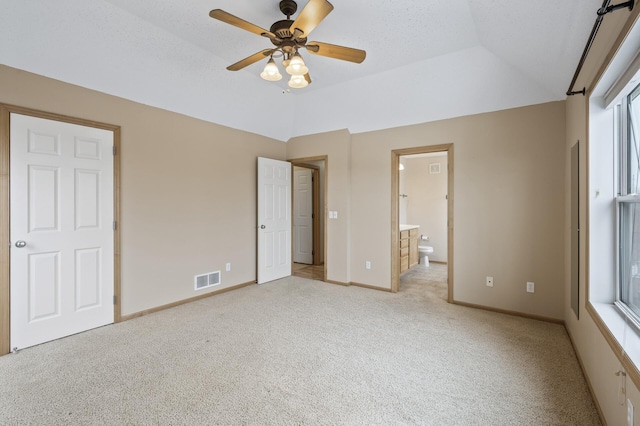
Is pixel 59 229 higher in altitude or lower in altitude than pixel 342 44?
lower

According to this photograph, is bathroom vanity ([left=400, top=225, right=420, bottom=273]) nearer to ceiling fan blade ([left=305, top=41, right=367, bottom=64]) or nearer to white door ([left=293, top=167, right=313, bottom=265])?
white door ([left=293, top=167, right=313, bottom=265])

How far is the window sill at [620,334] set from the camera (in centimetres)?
128

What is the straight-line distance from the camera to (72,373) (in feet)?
7.13

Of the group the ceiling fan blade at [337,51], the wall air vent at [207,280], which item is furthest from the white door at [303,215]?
the ceiling fan blade at [337,51]

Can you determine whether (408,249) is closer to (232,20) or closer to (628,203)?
(628,203)

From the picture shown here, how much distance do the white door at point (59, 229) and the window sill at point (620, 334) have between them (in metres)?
4.06

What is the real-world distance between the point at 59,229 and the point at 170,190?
44.5 inches

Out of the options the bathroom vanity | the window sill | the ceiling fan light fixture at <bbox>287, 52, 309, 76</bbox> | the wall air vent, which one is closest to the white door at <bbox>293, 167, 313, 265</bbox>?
the bathroom vanity

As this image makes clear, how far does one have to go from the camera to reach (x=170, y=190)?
3580 millimetres

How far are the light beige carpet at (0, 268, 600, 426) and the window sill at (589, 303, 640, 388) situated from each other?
57 centimetres

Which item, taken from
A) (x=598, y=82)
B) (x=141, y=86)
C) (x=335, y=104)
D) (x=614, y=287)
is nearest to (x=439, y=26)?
(x=598, y=82)

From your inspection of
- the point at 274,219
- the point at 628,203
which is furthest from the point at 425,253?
the point at 628,203

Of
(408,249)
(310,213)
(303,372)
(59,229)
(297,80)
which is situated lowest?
(303,372)

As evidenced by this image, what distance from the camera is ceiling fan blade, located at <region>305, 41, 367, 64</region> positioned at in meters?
2.32
